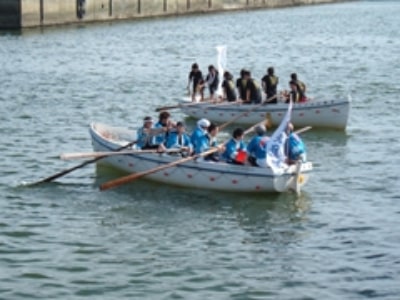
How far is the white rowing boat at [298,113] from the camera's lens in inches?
1560

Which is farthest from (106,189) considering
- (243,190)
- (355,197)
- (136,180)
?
(355,197)

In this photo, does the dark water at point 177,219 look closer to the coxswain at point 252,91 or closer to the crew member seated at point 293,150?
the crew member seated at point 293,150

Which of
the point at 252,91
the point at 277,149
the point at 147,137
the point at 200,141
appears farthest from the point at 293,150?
the point at 252,91

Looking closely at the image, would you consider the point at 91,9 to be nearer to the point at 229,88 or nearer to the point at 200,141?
the point at 229,88

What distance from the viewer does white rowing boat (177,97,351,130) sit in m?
39.6

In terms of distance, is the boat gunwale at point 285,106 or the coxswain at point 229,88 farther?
the coxswain at point 229,88

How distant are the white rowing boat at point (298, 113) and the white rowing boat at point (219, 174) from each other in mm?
9342

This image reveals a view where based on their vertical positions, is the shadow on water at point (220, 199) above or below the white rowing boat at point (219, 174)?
below

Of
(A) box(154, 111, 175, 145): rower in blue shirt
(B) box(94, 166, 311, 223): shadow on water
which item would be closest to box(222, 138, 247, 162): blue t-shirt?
(B) box(94, 166, 311, 223): shadow on water

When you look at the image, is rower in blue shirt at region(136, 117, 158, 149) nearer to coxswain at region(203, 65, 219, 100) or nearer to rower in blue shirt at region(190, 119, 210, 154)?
rower in blue shirt at region(190, 119, 210, 154)

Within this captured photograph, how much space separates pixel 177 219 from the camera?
27.2m

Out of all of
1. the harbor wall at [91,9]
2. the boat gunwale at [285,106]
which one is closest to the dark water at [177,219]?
the boat gunwale at [285,106]

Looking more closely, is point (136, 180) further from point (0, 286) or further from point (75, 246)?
point (0, 286)

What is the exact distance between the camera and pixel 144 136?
31.2 metres
